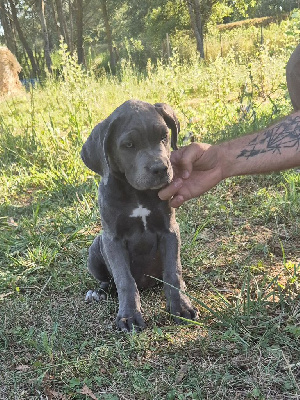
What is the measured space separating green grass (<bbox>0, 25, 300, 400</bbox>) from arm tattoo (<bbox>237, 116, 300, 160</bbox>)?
76 cm

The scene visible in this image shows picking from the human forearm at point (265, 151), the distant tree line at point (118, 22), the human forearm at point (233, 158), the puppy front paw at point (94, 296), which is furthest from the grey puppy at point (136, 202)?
the distant tree line at point (118, 22)

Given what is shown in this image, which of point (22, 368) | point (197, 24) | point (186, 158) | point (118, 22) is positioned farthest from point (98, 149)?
point (118, 22)

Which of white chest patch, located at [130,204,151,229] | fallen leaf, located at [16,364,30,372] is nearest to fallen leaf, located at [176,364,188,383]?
fallen leaf, located at [16,364,30,372]

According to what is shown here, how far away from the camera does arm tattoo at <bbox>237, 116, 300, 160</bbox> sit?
2.55 m

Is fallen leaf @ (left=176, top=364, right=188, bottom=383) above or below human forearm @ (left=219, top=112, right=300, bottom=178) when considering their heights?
below

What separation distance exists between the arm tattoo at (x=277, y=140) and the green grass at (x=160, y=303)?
76cm

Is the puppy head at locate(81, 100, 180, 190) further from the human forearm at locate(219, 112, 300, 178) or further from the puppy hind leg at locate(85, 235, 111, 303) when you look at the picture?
the puppy hind leg at locate(85, 235, 111, 303)

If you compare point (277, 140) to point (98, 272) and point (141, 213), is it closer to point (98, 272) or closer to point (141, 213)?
point (141, 213)

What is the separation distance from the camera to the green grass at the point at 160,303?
202 centimetres

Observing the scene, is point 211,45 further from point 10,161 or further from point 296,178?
point 296,178

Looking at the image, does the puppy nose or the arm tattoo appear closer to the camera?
the puppy nose

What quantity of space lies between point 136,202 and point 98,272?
71 cm

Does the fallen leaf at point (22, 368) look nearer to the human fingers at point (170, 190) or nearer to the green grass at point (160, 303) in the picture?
the green grass at point (160, 303)

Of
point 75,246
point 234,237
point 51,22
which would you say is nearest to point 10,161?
point 75,246
